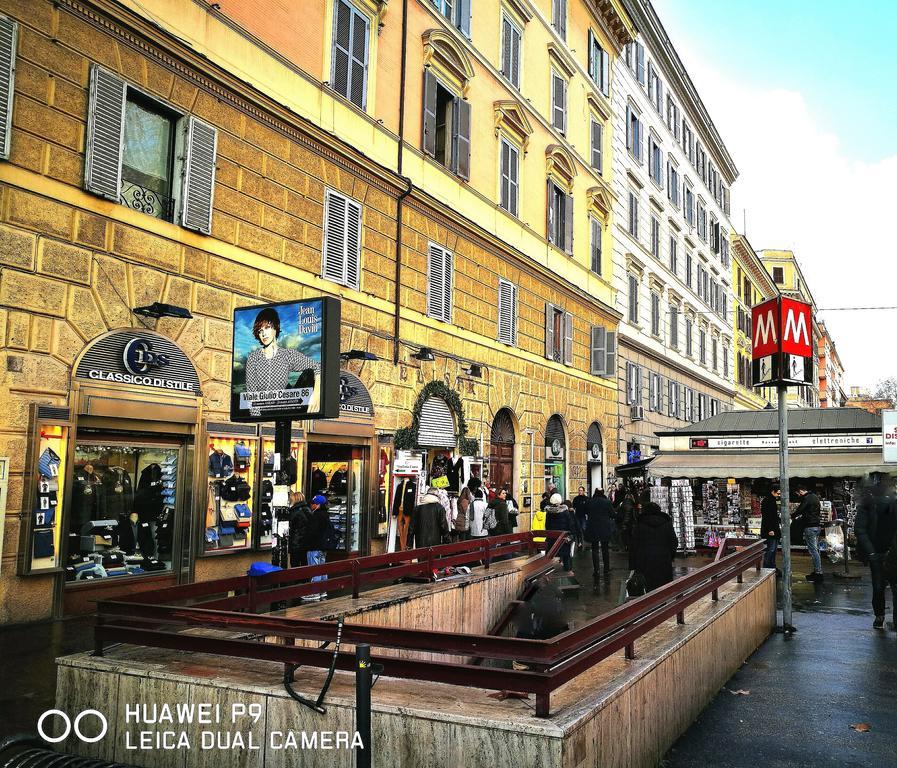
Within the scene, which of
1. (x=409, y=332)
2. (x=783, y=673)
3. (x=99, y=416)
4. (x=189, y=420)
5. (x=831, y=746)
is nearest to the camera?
(x=831, y=746)

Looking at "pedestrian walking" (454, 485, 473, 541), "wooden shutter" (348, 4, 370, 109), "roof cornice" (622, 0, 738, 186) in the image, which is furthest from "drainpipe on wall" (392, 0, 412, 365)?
"roof cornice" (622, 0, 738, 186)

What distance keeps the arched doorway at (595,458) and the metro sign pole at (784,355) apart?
661 inches

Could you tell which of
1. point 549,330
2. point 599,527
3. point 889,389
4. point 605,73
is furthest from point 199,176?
point 889,389

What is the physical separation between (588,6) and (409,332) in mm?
16844

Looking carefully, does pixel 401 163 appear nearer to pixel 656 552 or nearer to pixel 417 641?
pixel 656 552

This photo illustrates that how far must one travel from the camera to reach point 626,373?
1283 inches

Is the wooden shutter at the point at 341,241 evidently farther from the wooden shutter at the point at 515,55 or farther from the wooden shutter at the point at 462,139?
the wooden shutter at the point at 515,55

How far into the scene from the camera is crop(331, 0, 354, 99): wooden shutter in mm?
16078

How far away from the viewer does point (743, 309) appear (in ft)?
194

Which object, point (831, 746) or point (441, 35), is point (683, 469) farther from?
point (831, 746)

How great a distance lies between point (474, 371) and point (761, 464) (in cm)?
758

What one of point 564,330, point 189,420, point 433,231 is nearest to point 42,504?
point 189,420

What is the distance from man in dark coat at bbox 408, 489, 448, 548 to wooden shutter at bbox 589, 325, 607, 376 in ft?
49.0

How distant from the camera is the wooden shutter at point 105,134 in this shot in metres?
11.0
